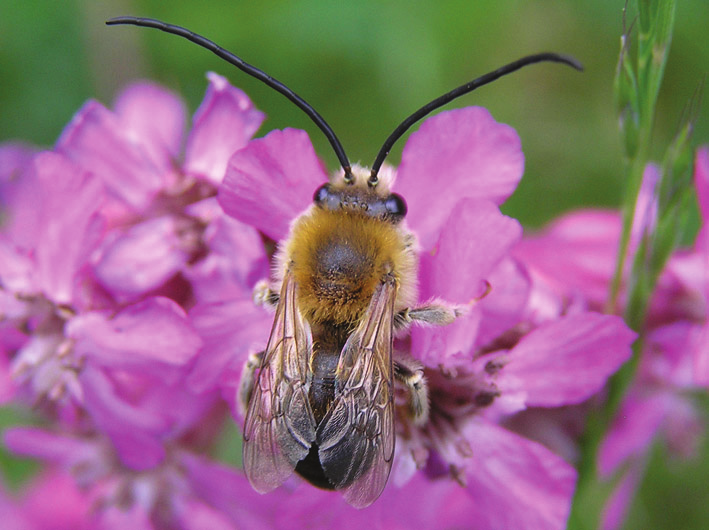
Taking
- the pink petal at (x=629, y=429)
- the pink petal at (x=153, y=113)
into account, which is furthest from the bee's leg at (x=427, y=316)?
the pink petal at (x=153, y=113)

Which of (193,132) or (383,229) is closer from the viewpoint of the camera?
(383,229)

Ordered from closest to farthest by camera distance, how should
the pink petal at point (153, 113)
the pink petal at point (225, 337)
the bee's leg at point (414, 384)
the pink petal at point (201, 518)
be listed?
the bee's leg at point (414, 384)
the pink petal at point (225, 337)
the pink petal at point (201, 518)
the pink petal at point (153, 113)

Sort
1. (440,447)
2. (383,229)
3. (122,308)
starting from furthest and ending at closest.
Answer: (122,308) < (440,447) < (383,229)

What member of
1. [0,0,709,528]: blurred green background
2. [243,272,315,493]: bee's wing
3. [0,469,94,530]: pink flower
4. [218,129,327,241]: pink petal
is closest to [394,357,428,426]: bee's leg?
[243,272,315,493]: bee's wing

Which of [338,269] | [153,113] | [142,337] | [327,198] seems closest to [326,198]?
[327,198]

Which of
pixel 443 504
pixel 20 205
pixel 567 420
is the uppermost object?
pixel 20 205

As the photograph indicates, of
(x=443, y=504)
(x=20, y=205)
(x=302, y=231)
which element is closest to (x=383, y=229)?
(x=302, y=231)

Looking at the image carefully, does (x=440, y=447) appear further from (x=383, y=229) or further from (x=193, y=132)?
(x=193, y=132)

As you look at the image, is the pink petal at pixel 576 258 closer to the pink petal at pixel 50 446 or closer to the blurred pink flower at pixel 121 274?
the blurred pink flower at pixel 121 274

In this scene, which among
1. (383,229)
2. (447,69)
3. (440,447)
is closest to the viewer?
(383,229)
